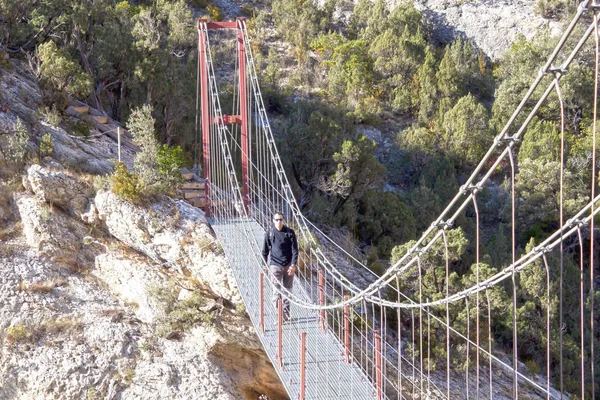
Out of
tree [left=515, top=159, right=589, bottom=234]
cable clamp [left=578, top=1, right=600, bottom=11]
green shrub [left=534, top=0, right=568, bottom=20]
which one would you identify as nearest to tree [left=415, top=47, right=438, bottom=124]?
tree [left=515, top=159, right=589, bottom=234]

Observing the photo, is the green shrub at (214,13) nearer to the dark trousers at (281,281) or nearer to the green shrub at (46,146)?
the green shrub at (46,146)

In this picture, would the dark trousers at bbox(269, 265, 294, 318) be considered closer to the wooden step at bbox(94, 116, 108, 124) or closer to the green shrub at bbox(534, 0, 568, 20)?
the wooden step at bbox(94, 116, 108, 124)

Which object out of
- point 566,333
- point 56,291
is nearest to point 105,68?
point 56,291

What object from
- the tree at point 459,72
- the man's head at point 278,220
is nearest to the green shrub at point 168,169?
the man's head at point 278,220

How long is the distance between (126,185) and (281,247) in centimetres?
224

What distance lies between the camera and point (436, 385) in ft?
26.8

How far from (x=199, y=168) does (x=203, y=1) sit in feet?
34.1

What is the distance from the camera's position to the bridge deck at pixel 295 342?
18.4 ft

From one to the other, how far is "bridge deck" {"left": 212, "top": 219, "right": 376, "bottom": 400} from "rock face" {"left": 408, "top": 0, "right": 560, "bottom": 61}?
46.2 feet

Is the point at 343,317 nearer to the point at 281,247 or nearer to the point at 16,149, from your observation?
the point at 281,247

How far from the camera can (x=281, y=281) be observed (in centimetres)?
657

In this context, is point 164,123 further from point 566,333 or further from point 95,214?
point 566,333

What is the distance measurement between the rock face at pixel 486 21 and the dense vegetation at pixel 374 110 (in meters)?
0.48

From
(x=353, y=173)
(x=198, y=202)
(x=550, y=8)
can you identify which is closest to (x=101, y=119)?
(x=198, y=202)
